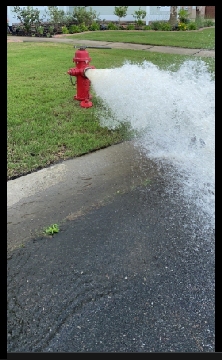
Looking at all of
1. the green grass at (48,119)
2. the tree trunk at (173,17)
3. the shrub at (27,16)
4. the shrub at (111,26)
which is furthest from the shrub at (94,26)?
the green grass at (48,119)

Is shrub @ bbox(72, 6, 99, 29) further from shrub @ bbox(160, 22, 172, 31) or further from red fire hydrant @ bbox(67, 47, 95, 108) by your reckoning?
red fire hydrant @ bbox(67, 47, 95, 108)

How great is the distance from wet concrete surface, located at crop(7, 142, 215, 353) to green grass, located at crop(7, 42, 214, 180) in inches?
18.9

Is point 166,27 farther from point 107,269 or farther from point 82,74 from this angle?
point 107,269

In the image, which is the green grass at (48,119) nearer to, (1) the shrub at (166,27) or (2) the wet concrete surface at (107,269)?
(2) the wet concrete surface at (107,269)

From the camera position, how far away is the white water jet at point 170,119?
11.2 ft

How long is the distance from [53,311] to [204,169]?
2.03 metres

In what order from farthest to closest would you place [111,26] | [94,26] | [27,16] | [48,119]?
[111,26] < [94,26] < [27,16] < [48,119]

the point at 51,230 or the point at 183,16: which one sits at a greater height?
the point at 183,16

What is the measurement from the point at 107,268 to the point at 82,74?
2731mm

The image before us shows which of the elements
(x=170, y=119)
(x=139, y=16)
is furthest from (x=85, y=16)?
(x=170, y=119)

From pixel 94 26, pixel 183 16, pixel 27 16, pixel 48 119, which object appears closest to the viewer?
pixel 48 119

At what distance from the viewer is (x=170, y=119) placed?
3.91 m

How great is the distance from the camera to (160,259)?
2.19 m

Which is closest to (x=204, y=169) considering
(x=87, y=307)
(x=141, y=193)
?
(x=141, y=193)
